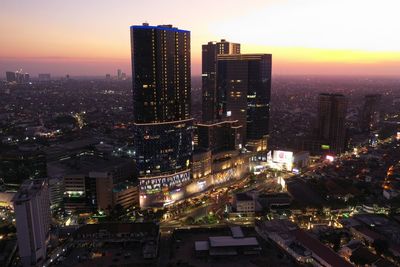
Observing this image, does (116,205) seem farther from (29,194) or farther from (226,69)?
(226,69)

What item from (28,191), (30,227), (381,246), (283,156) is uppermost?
(28,191)

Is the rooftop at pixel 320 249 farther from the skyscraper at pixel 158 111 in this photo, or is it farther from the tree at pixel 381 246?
the skyscraper at pixel 158 111

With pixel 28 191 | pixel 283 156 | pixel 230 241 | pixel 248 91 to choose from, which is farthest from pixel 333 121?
pixel 28 191

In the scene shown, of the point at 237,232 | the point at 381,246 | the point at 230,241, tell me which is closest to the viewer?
the point at 230,241

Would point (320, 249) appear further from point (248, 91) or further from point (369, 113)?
point (369, 113)

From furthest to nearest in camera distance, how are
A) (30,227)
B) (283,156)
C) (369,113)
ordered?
(369,113) < (283,156) < (30,227)

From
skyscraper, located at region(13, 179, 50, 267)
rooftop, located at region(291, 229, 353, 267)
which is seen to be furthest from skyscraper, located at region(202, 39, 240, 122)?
skyscraper, located at region(13, 179, 50, 267)

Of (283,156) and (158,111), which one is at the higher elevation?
(158,111)
